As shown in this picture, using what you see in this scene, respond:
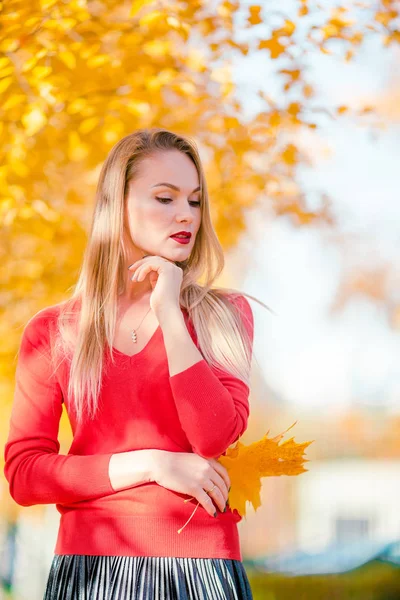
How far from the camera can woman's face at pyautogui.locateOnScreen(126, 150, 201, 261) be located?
2186mm

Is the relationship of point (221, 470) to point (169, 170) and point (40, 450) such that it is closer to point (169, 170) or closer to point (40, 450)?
point (40, 450)

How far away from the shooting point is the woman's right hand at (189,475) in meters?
1.89

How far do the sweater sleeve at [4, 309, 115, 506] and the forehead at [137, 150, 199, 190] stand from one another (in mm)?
466

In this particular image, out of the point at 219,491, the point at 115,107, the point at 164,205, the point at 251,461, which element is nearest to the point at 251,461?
the point at 251,461

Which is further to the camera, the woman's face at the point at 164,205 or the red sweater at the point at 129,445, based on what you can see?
the woman's face at the point at 164,205

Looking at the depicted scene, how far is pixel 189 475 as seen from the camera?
74.6 inches

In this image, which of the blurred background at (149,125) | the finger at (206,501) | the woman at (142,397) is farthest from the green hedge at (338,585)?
the finger at (206,501)

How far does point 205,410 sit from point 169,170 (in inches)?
27.5

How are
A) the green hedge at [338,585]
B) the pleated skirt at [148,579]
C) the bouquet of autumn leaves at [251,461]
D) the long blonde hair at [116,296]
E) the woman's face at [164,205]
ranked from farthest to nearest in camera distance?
the green hedge at [338,585], the woman's face at [164,205], the long blonde hair at [116,296], the bouquet of autumn leaves at [251,461], the pleated skirt at [148,579]

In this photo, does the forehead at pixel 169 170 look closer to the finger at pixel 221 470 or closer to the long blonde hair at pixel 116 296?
the long blonde hair at pixel 116 296

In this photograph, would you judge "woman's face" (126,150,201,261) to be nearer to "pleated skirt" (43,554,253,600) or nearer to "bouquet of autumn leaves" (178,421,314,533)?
"bouquet of autumn leaves" (178,421,314,533)

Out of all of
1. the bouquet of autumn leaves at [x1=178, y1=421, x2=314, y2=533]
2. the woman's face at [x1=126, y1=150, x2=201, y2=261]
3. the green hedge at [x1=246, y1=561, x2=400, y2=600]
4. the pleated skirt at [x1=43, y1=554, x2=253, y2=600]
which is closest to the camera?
the pleated skirt at [x1=43, y1=554, x2=253, y2=600]

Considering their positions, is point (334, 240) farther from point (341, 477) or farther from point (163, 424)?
point (163, 424)

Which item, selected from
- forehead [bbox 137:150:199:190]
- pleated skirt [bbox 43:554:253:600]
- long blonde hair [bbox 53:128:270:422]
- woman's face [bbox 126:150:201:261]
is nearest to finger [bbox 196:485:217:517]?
pleated skirt [bbox 43:554:253:600]
